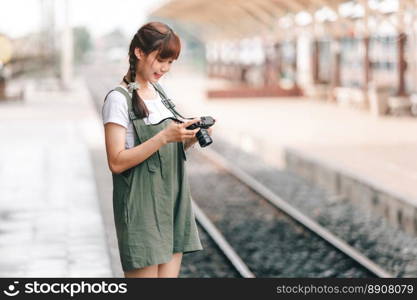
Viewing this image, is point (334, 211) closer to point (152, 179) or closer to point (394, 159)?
point (394, 159)

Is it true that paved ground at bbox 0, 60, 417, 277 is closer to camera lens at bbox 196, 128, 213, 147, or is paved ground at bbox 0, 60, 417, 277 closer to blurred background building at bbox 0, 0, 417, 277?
blurred background building at bbox 0, 0, 417, 277

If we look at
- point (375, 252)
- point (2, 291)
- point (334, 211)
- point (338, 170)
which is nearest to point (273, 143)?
point (338, 170)

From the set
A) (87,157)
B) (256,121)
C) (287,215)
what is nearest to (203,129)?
(287,215)

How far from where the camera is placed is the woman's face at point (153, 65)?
3.54 m

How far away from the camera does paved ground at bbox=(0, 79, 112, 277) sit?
23.9 ft

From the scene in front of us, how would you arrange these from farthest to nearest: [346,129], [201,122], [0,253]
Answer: [346,129]
[0,253]
[201,122]

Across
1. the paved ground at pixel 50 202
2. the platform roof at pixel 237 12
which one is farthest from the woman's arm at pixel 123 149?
the platform roof at pixel 237 12

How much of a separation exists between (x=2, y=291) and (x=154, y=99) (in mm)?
1216

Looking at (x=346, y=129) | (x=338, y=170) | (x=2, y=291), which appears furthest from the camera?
(x=346, y=129)

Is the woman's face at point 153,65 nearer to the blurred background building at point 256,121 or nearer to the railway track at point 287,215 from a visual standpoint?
the blurred background building at point 256,121

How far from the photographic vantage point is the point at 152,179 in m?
3.56

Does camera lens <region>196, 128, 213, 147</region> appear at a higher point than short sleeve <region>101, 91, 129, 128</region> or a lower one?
lower

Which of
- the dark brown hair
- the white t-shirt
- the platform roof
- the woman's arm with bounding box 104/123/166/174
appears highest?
the dark brown hair

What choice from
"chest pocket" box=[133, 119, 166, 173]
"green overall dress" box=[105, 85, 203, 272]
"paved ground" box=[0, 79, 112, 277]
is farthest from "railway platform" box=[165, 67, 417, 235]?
"chest pocket" box=[133, 119, 166, 173]
